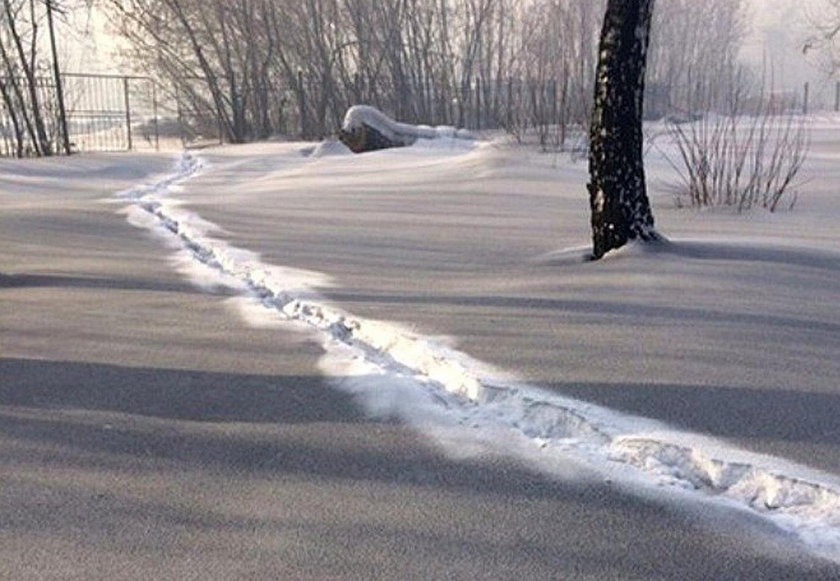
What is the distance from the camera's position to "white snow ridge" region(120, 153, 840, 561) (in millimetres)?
2838

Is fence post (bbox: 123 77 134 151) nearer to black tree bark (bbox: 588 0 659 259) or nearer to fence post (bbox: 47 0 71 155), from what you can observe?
fence post (bbox: 47 0 71 155)

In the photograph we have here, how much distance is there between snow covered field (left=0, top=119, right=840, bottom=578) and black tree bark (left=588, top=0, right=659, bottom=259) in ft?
1.04

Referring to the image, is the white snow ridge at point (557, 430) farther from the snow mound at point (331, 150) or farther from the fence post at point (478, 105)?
the fence post at point (478, 105)

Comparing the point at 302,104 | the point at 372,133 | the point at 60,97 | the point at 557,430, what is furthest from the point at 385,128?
the point at 557,430

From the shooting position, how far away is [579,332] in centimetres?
476

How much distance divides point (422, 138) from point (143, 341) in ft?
58.8

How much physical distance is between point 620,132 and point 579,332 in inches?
93.3

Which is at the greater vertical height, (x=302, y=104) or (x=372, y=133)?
(x=302, y=104)

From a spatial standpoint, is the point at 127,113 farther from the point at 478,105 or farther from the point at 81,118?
the point at 478,105

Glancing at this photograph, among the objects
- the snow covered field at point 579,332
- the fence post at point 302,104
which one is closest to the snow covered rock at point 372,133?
the fence post at point 302,104

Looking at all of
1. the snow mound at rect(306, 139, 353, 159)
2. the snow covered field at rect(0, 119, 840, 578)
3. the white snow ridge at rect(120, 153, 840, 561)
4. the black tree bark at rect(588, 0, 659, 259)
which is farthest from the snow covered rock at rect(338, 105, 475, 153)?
the white snow ridge at rect(120, 153, 840, 561)

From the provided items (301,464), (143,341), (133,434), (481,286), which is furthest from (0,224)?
(301,464)

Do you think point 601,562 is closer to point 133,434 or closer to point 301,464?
point 301,464

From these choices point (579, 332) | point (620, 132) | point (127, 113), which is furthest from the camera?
point (127, 113)
